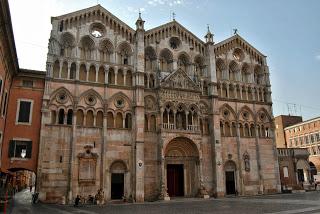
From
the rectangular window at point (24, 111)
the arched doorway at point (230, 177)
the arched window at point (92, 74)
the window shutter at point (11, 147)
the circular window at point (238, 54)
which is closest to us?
Result: the window shutter at point (11, 147)

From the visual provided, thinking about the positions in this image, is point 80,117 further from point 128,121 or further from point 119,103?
point 128,121

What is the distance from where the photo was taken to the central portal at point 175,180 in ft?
112

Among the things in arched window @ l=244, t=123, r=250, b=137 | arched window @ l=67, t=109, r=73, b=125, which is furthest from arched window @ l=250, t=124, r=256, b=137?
arched window @ l=67, t=109, r=73, b=125

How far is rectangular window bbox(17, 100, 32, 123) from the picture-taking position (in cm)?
2883

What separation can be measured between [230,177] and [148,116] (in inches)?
543

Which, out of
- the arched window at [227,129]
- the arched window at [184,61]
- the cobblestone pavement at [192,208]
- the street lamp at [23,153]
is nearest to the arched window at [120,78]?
the arched window at [184,61]

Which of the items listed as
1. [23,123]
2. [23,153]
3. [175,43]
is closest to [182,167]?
[175,43]

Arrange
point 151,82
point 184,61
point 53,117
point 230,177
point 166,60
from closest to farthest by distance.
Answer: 1. point 53,117
2. point 151,82
3. point 230,177
4. point 166,60
5. point 184,61

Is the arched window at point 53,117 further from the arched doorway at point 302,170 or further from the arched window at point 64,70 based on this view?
the arched doorway at point 302,170

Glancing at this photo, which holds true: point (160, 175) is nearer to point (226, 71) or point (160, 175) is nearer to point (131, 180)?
point (131, 180)

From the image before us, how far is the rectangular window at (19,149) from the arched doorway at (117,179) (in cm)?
858

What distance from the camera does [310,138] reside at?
66.5m

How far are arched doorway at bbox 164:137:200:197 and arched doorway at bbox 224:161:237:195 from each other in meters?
4.98

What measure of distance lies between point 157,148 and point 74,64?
1348cm
